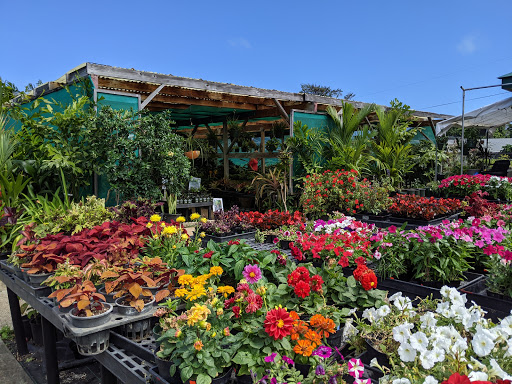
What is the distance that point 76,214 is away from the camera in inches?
123

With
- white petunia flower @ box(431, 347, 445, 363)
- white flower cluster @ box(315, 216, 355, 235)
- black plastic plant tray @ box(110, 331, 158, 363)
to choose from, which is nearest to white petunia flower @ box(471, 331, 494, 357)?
white petunia flower @ box(431, 347, 445, 363)

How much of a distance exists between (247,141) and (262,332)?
26.3 ft

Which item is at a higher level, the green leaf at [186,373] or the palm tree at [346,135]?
the palm tree at [346,135]

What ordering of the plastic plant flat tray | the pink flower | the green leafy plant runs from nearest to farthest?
the pink flower
the plastic plant flat tray
the green leafy plant

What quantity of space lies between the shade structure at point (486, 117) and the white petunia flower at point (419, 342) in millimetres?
10268

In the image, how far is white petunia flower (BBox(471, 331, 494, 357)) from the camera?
1.19 metres

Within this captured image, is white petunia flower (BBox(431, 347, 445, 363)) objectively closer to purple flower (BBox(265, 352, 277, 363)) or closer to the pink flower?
the pink flower

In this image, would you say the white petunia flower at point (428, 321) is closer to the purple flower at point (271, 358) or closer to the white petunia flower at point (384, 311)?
the white petunia flower at point (384, 311)

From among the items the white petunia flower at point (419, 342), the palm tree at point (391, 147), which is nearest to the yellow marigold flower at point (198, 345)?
the white petunia flower at point (419, 342)

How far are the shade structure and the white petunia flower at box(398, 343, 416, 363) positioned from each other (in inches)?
405

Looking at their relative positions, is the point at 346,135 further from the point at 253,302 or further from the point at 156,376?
the point at 156,376

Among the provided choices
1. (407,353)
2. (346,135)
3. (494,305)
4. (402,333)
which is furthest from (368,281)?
(346,135)

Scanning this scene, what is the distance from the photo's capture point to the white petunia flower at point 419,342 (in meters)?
1.24

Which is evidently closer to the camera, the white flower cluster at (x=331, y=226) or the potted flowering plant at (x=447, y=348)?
the potted flowering plant at (x=447, y=348)
